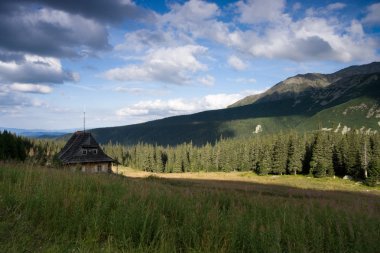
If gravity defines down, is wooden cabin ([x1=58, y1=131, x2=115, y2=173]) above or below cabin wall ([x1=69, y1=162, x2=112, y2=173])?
above

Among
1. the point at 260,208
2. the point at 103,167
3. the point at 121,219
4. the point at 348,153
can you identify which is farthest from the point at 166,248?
the point at 348,153

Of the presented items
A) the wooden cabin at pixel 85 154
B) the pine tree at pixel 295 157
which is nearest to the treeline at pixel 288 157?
the pine tree at pixel 295 157

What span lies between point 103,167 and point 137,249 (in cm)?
4442

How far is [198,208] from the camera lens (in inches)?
257

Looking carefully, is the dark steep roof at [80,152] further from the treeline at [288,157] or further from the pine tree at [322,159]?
the pine tree at [322,159]

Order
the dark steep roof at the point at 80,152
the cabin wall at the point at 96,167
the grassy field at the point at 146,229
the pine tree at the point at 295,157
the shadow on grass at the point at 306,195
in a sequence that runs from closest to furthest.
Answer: the grassy field at the point at 146,229, the shadow on grass at the point at 306,195, the dark steep roof at the point at 80,152, the cabin wall at the point at 96,167, the pine tree at the point at 295,157

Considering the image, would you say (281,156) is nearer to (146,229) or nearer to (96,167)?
(96,167)

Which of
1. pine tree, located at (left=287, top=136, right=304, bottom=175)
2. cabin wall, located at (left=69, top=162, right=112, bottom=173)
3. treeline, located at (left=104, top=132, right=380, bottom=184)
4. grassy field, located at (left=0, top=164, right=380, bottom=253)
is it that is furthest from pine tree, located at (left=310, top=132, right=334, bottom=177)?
grassy field, located at (left=0, top=164, right=380, bottom=253)

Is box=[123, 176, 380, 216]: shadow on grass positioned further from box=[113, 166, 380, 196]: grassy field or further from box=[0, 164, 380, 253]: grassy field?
box=[113, 166, 380, 196]: grassy field

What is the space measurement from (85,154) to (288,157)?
73.9 m

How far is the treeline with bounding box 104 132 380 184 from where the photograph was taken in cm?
8431

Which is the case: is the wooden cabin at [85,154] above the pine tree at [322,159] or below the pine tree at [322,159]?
above

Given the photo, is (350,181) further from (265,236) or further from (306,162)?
(265,236)

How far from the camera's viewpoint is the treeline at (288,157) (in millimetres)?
84312
